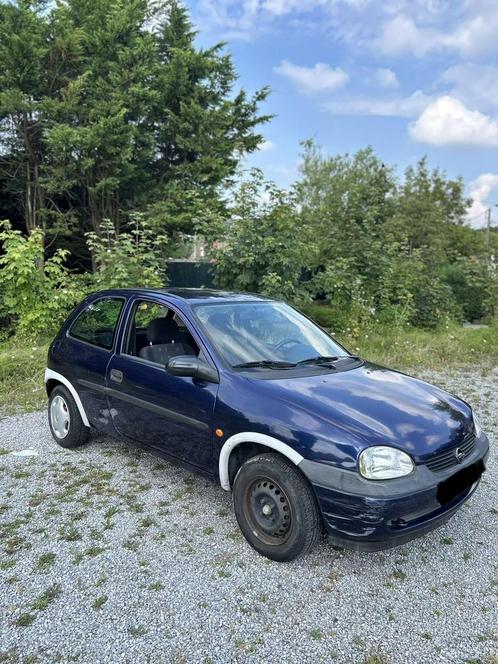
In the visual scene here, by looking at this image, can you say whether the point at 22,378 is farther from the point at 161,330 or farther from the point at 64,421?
the point at 161,330

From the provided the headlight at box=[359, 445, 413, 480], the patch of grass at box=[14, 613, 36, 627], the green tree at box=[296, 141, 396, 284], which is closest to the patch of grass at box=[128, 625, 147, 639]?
the patch of grass at box=[14, 613, 36, 627]

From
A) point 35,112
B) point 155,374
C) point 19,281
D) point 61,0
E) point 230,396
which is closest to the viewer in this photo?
point 230,396

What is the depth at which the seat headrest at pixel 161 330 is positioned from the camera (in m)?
4.04

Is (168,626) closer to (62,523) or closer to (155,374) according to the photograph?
(62,523)

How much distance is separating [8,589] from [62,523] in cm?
68

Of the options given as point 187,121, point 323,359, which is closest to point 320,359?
point 323,359

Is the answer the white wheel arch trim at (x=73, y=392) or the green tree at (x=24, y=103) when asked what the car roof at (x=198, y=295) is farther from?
the green tree at (x=24, y=103)

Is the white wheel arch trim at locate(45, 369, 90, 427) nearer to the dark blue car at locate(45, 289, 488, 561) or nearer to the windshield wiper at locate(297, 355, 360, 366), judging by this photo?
the dark blue car at locate(45, 289, 488, 561)

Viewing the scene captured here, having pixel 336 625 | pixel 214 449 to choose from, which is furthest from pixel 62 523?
pixel 336 625

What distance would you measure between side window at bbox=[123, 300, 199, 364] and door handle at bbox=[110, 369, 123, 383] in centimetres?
17

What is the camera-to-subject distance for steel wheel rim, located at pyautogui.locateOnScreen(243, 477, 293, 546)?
2.77 m

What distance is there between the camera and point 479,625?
7.80ft

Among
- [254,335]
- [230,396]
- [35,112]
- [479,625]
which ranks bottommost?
[479,625]

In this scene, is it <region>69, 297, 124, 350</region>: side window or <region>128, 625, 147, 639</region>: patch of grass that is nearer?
<region>128, 625, 147, 639</region>: patch of grass
